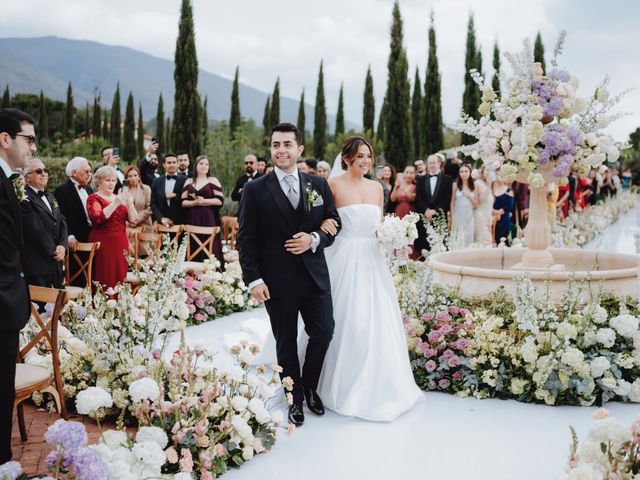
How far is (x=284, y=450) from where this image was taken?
3752 mm

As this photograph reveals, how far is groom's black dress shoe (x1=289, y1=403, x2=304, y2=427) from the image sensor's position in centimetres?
408

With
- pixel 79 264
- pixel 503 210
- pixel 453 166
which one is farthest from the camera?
pixel 453 166

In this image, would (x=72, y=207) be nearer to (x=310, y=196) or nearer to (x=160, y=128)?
(x=310, y=196)

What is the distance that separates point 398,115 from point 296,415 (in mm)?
21531

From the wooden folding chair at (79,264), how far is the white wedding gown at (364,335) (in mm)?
2666

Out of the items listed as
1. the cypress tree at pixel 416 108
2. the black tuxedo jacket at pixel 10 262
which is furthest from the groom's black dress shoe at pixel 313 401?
the cypress tree at pixel 416 108

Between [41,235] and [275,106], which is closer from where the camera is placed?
[41,235]

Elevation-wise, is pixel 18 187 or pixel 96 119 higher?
pixel 96 119

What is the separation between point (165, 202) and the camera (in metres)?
8.93

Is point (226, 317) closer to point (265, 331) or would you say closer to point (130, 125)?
point (265, 331)

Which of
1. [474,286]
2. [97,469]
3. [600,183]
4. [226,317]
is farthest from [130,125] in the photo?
[97,469]

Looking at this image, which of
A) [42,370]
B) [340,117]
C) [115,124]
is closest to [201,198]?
[42,370]

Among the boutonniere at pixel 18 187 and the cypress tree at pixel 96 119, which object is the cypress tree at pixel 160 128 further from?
the boutonniere at pixel 18 187

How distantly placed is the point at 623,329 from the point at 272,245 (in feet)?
8.65
